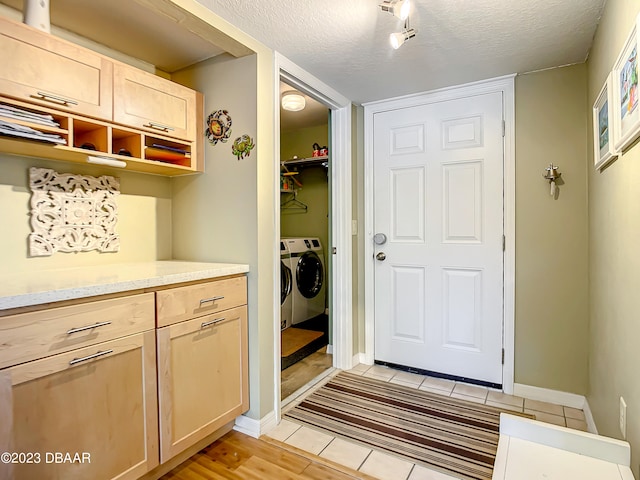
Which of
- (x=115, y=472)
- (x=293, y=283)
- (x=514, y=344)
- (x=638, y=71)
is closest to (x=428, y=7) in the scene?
(x=638, y=71)

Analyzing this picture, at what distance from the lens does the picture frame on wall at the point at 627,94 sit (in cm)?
107

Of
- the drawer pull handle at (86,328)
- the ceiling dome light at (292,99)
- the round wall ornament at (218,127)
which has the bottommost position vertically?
the drawer pull handle at (86,328)

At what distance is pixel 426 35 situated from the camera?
180 centimetres

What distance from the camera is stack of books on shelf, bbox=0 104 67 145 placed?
52.1 inches

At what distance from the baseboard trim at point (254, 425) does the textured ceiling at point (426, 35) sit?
203 cm

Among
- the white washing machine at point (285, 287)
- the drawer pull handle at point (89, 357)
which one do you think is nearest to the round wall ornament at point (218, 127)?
the drawer pull handle at point (89, 357)

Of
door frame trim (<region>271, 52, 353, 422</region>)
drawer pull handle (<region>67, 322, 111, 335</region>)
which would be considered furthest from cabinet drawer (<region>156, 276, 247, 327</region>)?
door frame trim (<region>271, 52, 353, 422</region>)

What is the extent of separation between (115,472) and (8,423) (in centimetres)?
45

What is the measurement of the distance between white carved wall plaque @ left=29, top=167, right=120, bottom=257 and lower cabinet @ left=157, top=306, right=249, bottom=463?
2.42 ft

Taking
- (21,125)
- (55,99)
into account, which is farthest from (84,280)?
(55,99)

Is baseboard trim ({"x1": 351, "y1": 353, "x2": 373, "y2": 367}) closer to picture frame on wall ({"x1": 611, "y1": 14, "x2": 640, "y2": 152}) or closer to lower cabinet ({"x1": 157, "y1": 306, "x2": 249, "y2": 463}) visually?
lower cabinet ({"x1": 157, "y1": 306, "x2": 249, "y2": 463})

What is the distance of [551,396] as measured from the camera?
220 centimetres

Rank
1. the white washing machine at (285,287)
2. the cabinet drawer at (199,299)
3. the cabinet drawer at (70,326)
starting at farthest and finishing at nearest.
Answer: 1. the white washing machine at (285,287)
2. the cabinet drawer at (199,299)
3. the cabinet drawer at (70,326)

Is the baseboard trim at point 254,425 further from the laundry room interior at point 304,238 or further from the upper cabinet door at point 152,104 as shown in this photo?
the upper cabinet door at point 152,104
